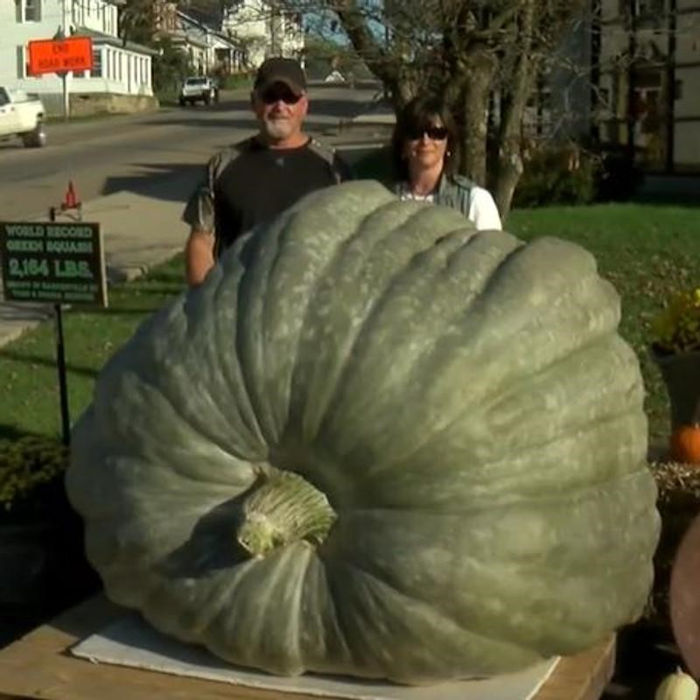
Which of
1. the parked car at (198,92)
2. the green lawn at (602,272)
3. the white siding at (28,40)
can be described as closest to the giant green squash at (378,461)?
the green lawn at (602,272)

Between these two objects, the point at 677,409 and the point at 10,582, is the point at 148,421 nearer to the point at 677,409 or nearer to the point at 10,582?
the point at 10,582

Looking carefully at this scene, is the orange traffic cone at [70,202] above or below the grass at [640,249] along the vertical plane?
above

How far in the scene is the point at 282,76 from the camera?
4621 millimetres

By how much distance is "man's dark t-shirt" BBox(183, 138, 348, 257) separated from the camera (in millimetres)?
4750

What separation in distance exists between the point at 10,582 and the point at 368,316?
1.87m

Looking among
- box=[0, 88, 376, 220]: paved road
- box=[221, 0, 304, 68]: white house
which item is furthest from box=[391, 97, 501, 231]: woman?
box=[0, 88, 376, 220]: paved road

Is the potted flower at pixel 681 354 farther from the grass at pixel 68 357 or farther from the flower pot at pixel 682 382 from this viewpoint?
the grass at pixel 68 357

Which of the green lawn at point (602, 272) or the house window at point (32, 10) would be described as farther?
the house window at point (32, 10)

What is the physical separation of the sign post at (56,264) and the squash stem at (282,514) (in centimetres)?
326

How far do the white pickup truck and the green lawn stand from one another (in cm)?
2608

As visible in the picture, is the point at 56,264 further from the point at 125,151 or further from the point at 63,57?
the point at 125,151

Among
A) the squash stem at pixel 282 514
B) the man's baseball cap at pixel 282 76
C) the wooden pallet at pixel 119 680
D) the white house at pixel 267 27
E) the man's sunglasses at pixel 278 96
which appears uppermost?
the white house at pixel 267 27

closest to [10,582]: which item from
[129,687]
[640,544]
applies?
[129,687]

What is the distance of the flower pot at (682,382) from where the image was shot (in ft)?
17.1
